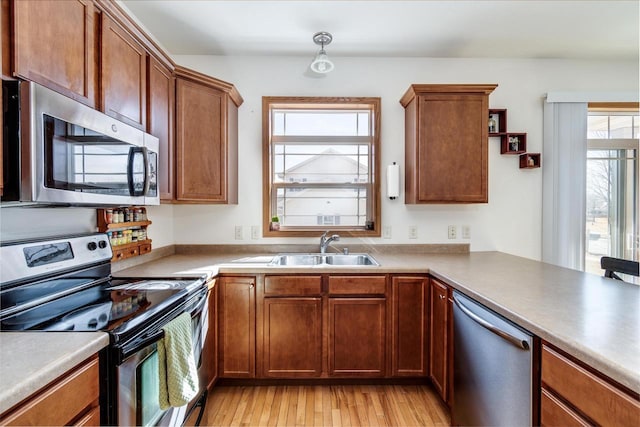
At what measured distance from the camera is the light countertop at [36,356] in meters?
0.66

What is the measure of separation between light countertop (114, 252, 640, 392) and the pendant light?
1.51m

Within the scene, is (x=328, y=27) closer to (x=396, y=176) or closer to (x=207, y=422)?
(x=396, y=176)

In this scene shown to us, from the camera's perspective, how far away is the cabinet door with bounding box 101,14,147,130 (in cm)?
137

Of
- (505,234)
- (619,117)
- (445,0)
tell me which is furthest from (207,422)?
(619,117)

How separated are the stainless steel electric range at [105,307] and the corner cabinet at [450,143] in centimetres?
181

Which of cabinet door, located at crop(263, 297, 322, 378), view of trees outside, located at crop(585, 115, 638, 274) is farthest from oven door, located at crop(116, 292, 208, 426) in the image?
view of trees outside, located at crop(585, 115, 638, 274)

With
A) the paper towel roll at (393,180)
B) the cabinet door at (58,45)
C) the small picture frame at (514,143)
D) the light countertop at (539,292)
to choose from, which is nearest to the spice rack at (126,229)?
the light countertop at (539,292)

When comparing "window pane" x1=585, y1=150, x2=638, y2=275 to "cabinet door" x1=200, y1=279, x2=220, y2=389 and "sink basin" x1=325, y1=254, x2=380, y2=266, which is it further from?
"cabinet door" x1=200, y1=279, x2=220, y2=389

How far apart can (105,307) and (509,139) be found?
3011 mm

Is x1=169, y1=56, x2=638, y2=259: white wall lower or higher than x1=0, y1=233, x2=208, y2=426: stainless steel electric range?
higher

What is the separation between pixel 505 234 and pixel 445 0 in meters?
1.91

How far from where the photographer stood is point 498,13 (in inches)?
78.7

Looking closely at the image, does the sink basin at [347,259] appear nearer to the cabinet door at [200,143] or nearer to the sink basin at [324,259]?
the sink basin at [324,259]

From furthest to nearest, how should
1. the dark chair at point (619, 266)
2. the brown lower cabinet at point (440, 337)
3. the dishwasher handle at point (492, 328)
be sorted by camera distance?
the brown lower cabinet at point (440, 337), the dark chair at point (619, 266), the dishwasher handle at point (492, 328)
